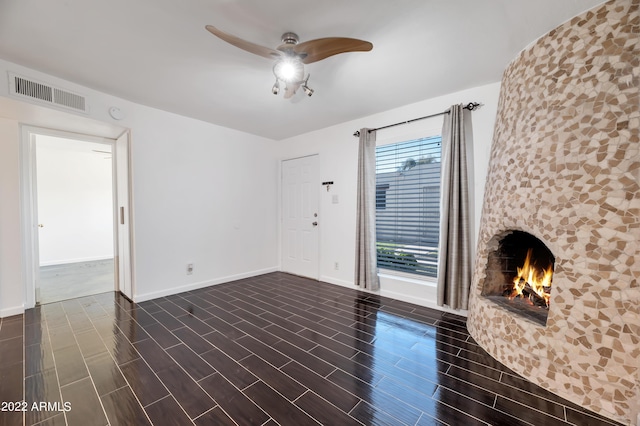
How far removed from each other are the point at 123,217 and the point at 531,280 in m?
4.95

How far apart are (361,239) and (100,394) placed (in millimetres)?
2986

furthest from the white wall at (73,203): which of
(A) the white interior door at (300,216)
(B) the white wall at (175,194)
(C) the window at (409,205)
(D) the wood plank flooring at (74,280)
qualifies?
(C) the window at (409,205)

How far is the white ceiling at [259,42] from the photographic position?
1.68 meters

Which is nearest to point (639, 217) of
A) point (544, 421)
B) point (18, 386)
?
point (544, 421)

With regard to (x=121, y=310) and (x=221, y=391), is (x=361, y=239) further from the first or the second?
(x=121, y=310)

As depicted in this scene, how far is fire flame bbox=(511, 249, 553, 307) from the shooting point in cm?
222

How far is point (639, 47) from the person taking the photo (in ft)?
4.98

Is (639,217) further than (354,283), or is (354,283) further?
(354,283)

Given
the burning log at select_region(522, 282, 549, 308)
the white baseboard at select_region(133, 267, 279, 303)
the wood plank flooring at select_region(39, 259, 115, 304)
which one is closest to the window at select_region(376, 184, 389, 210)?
the burning log at select_region(522, 282, 549, 308)

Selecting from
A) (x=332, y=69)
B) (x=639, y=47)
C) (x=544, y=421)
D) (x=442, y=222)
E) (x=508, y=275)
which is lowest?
(x=544, y=421)

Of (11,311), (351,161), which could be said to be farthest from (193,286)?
(351,161)

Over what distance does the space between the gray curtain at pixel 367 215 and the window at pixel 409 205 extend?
163 mm

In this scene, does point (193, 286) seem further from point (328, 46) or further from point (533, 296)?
point (533, 296)

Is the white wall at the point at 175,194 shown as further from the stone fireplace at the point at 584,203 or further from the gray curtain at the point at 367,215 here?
the stone fireplace at the point at 584,203
